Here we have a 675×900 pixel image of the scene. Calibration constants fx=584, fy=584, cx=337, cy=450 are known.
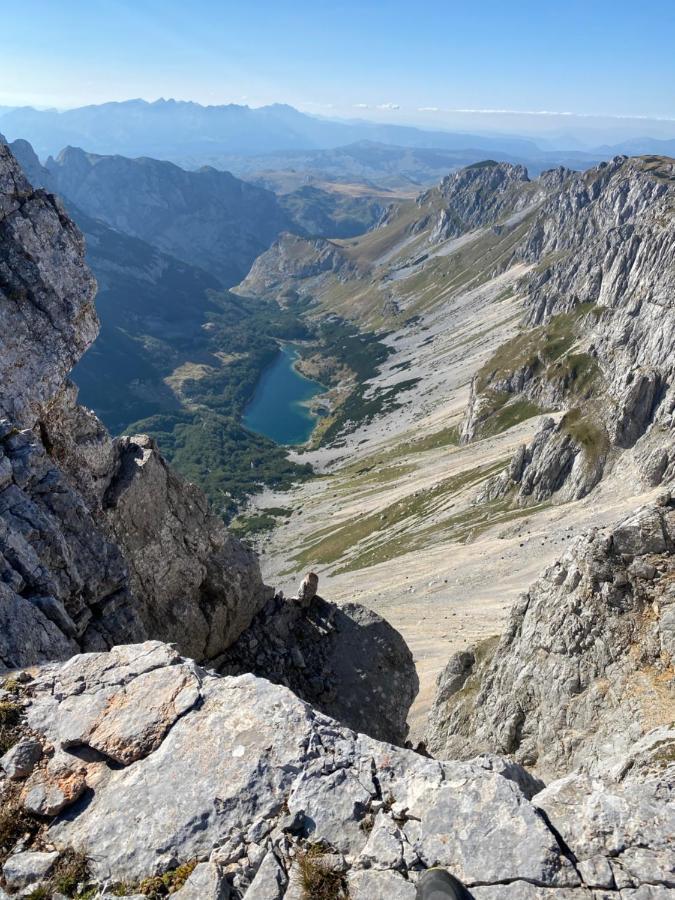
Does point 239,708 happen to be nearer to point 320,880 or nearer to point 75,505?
point 320,880

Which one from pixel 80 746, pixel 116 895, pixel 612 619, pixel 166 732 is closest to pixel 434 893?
pixel 116 895

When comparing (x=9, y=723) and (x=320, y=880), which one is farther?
(x=9, y=723)

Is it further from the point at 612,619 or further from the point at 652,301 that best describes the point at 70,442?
the point at 652,301

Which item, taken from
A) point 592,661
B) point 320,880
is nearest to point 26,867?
point 320,880

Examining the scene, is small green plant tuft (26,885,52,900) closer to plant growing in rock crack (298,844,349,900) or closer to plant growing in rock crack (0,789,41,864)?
plant growing in rock crack (0,789,41,864)

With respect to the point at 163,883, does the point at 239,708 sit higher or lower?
higher

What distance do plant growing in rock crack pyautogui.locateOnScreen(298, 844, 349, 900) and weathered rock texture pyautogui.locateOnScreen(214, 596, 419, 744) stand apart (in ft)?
74.4

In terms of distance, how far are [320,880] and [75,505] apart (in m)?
18.3

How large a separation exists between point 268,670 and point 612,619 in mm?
19553

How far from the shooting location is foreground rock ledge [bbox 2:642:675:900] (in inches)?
460

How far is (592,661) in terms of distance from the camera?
3136cm

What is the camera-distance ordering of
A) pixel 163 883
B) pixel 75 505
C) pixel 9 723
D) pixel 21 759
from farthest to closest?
pixel 75 505
pixel 9 723
pixel 21 759
pixel 163 883

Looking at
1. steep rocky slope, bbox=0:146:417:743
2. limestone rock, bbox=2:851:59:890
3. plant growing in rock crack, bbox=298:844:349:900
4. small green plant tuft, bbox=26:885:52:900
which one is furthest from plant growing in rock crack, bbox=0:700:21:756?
plant growing in rock crack, bbox=298:844:349:900

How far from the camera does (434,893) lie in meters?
10.8
